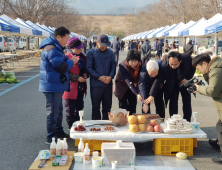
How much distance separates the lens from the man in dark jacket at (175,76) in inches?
204

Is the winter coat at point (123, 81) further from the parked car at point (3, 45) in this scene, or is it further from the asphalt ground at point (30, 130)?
the parked car at point (3, 45)

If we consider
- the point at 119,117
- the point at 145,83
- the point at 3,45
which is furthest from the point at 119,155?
the point at 3,45

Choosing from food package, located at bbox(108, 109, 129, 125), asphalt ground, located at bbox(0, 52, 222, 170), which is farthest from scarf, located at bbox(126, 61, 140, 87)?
asphalt ground, located at bbox(0, 52, 222, 170)

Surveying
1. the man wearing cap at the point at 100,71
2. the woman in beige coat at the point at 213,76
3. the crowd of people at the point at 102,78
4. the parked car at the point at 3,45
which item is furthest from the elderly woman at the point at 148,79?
the parked car at the point at 3,45

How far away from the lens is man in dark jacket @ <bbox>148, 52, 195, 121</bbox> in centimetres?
517

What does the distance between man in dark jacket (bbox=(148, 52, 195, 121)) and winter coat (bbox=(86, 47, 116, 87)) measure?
1.01m

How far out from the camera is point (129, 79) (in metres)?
5.45

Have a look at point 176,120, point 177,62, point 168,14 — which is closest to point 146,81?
point 177,62

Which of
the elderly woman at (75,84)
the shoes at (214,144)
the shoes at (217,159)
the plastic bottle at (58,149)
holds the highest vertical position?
the elderly woman at (75,84)

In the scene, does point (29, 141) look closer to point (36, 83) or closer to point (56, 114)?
point (56, 114)

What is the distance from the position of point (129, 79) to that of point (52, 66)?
1468 millimetres

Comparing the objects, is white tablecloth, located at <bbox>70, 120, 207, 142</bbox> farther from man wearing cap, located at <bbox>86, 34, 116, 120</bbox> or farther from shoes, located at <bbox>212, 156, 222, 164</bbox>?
man wearing cap, located at <bbox>86, 34, 116, 120</bbox>

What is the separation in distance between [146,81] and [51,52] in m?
1.79

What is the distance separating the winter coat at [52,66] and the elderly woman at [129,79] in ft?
3.73
